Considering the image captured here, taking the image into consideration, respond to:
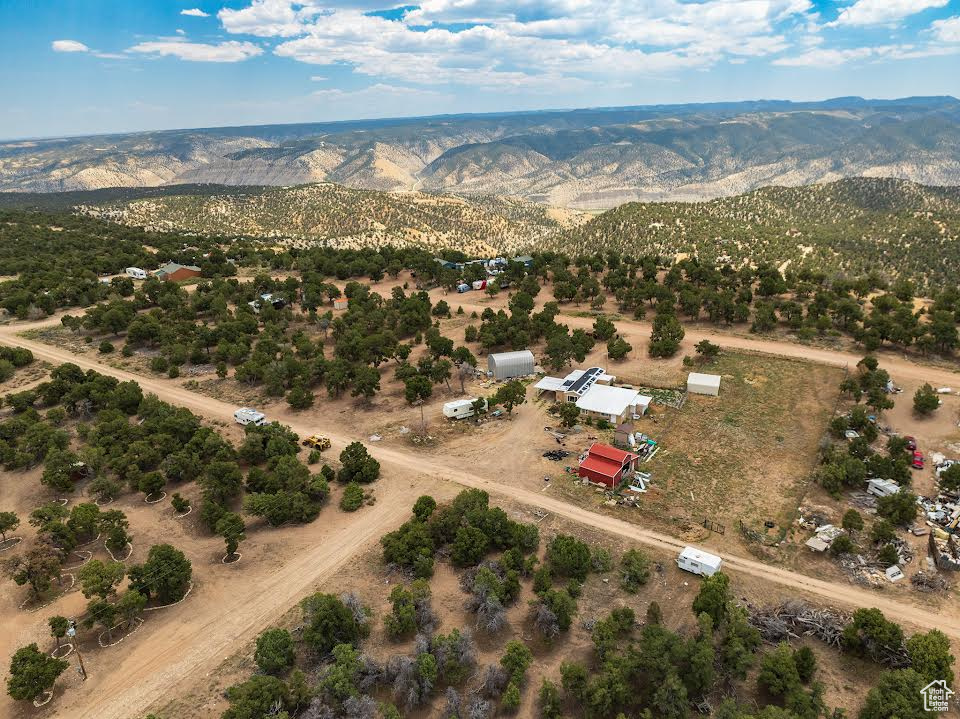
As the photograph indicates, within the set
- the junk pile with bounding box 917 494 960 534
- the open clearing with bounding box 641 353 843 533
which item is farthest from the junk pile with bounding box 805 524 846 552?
the junk pile with bounding box 917 494 960 534

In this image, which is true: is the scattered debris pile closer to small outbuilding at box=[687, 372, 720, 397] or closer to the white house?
the white house

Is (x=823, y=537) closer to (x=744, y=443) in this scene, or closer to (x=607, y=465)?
(x=744, y=443)

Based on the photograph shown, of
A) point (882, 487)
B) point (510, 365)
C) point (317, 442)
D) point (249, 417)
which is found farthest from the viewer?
point (510, 365)

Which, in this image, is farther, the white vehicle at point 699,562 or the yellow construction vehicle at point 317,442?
the yellow construction vehicle at point 317,442

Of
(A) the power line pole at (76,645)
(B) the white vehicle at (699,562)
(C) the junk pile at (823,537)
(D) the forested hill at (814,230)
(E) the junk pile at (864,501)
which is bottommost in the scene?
(E) the junk pile at (864,501)
